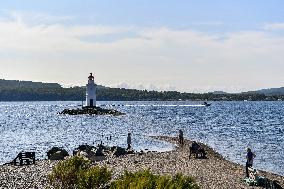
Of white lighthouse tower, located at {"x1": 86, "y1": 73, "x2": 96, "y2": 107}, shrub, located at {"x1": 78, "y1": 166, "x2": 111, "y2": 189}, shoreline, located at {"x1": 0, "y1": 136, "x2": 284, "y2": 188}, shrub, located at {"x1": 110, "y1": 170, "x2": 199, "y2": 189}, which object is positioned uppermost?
white lighthouse tower, located at {"x1": 86, "y1": 73, "x2": 96, "y2": 107}

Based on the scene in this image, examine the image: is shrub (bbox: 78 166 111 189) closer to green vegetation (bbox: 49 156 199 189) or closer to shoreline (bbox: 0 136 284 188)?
green vegetation (bbox: 49 156 199 189)

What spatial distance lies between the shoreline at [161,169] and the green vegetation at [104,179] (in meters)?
7.10

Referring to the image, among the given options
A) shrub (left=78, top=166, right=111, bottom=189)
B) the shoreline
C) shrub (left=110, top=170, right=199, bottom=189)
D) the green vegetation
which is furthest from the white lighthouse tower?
shrub (left=110, top=170, right=199, bottom=189)

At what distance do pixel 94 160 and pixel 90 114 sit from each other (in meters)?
91.5

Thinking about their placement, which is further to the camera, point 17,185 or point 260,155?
point 260,155

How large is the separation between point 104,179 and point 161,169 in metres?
17.8

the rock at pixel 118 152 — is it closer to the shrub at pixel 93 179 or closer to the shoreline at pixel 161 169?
the shoreline at pixel 161 169

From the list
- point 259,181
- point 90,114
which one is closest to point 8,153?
point 259,181

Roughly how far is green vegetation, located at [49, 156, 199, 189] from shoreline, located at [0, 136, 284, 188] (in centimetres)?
710

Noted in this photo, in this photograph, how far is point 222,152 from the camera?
4934 cm

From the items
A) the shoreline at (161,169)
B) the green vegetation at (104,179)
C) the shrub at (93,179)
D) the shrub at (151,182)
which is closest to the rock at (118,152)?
the shoreline at (161,169)

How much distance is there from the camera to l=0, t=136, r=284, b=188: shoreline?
2727 centimetres

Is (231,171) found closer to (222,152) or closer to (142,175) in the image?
(222,152)

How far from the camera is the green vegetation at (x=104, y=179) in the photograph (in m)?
11.6
